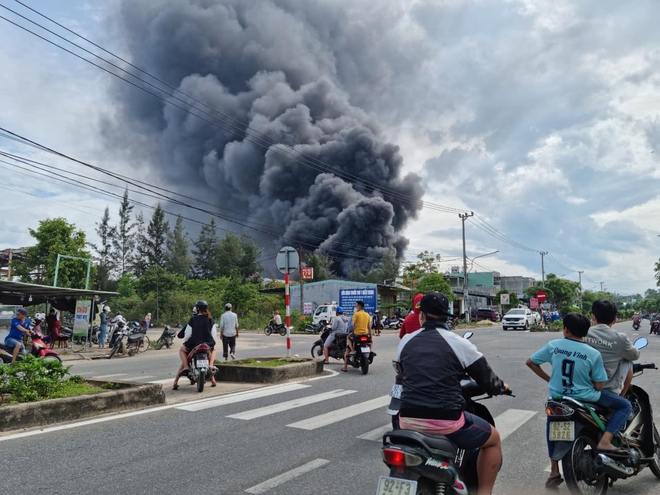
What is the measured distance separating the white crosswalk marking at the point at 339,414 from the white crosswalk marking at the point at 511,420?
5.95 ft

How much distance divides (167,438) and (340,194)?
91.0 meters

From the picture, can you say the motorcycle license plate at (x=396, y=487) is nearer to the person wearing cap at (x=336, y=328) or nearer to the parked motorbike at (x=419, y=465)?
the parked motorbike at (x=419, y=465)

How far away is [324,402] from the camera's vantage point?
26.8 ft

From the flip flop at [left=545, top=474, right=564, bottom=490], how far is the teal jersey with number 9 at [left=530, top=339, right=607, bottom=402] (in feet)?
2.12

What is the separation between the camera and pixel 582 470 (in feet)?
13.0

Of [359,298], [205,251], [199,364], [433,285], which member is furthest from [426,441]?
[205,251]

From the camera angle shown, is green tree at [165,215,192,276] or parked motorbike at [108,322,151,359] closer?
parked motorbike at [108,322,151,359]

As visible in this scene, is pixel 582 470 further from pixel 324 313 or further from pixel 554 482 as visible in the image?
pixel 324 313

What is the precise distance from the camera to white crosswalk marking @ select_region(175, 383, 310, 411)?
7.72 meters

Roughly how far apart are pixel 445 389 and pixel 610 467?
1818 mm

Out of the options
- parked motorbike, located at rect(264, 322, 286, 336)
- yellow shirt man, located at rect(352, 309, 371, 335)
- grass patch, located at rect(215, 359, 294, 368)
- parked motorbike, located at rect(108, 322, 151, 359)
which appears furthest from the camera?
parked motorbike, located at rect(264, 322, 286, 336)

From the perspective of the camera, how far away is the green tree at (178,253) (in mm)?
71438

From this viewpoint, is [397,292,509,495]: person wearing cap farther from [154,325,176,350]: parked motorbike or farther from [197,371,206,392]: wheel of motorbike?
[154,325,176,350]: parked motorbike

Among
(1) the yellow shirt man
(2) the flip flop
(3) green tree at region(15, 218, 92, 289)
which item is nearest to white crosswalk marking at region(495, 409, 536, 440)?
(2) the flip flop
